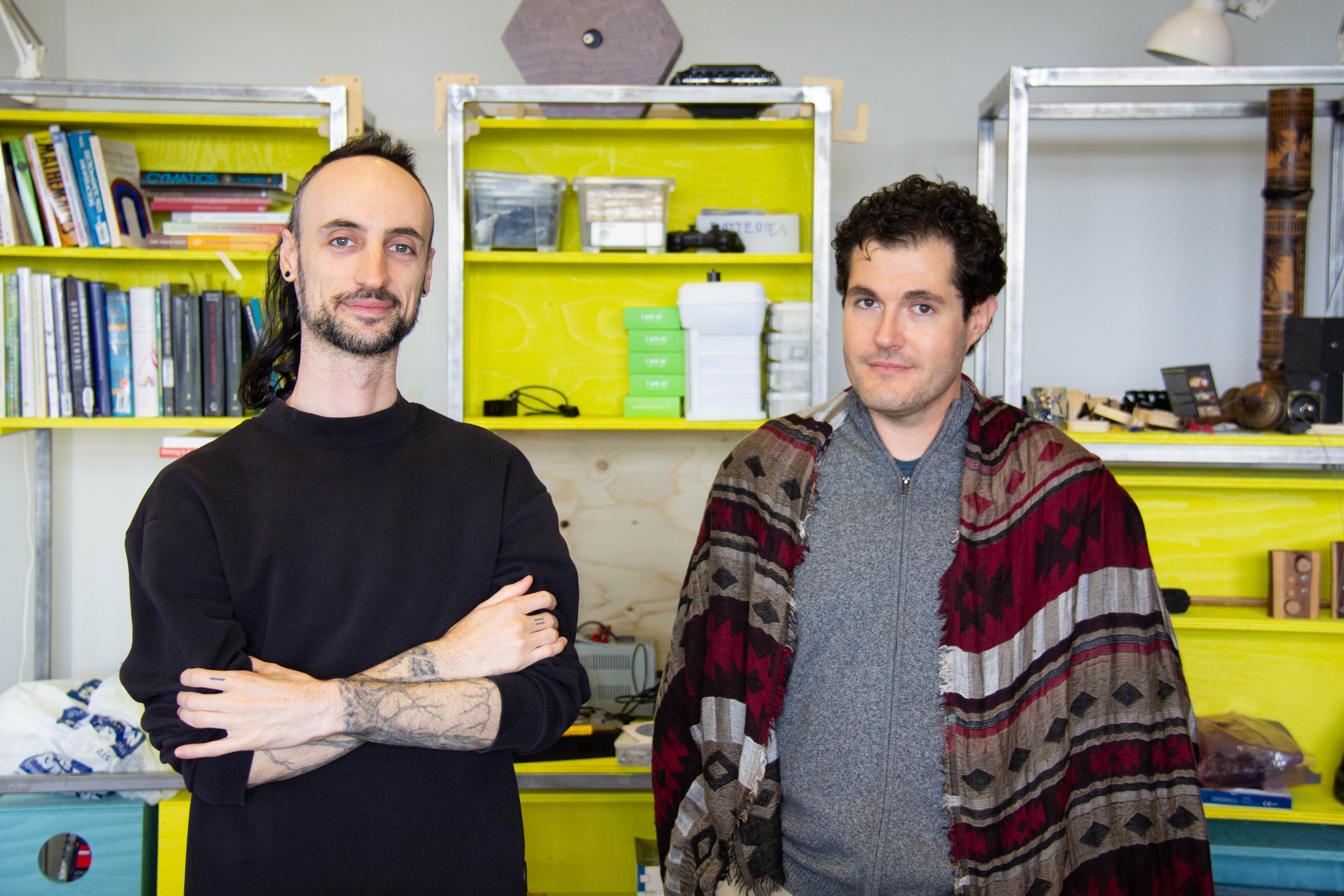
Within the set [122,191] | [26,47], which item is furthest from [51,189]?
[26,47]

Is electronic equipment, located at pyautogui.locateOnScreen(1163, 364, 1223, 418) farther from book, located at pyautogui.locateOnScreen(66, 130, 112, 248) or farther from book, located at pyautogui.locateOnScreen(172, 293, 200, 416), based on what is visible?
book, located at pyautogui.locateOnScreen(66, 130, 112, 248)

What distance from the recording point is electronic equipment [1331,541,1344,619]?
2.29m

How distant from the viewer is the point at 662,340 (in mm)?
2619

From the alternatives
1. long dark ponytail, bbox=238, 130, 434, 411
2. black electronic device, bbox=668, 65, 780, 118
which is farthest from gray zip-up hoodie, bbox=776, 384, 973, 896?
black electronic device, bbox=668, 65, 780, 118

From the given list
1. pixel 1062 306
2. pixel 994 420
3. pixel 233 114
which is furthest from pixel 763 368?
pixel 233 114

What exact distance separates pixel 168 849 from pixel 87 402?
115 centimetres

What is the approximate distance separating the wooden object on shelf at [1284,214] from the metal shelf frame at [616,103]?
1095 mm

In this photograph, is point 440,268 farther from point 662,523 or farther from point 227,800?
point 227,800

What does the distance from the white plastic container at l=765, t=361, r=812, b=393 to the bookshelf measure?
4.15ft

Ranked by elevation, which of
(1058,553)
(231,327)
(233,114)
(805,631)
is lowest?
(805,631)

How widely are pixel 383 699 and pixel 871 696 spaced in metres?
0.68

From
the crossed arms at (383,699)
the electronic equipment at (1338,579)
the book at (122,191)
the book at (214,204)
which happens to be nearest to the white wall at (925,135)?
the book at (122,191)

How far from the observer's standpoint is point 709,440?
2.96 meters

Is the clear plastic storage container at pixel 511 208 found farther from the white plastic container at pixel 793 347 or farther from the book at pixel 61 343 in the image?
the book at pixel 61 343
